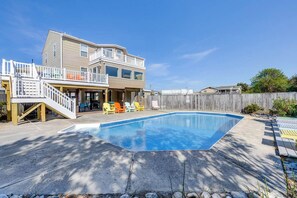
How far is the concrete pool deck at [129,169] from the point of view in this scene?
243cm

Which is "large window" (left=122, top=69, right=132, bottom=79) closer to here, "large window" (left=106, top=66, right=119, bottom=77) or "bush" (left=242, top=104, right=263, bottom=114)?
"large window" (left=106, top=66, right=119, bottom=77)

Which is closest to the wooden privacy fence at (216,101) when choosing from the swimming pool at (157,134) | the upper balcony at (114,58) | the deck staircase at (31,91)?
the swimming pool at (157,134)

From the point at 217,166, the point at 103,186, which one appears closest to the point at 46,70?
the point at 103,186

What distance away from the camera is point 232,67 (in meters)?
25.0

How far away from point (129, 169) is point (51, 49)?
1798 centimetres

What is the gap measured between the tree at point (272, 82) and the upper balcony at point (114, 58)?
28605 mm

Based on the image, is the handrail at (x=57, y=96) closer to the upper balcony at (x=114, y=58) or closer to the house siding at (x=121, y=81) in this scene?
the house siding at (x=121, y=81)

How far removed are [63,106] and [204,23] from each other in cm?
1498

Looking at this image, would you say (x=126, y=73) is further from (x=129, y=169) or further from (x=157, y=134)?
(x=129, y=169)

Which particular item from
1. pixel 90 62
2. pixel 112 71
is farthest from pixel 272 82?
pixel 90 62

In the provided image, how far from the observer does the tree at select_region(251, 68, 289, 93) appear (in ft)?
94.9

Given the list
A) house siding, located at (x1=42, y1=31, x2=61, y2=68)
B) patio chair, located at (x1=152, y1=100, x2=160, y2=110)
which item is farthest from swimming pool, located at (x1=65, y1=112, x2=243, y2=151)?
house siding, located at (x1=42, y1=31, x2=61, y2=68)

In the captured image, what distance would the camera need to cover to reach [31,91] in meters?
8.50

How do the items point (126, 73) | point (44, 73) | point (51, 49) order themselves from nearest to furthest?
point (44, 73) → point (51, 49) → point (126, 73)
